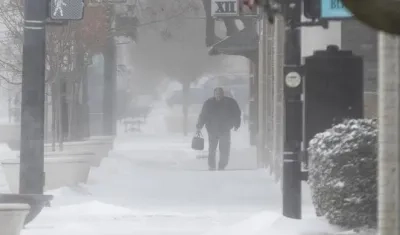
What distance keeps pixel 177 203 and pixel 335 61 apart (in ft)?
12.3

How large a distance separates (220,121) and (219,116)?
0.73ft

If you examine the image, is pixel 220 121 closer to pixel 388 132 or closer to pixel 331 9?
pixel 331 9

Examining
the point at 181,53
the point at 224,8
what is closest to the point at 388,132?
the point at 224,8

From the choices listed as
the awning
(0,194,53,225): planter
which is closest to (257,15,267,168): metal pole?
the awning

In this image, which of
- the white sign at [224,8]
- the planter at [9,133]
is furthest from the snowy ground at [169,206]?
the planter at [9,133]

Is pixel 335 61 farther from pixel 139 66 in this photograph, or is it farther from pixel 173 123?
pixel 139 66

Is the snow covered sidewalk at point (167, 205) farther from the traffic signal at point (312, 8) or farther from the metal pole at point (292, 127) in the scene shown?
the traffic signal at point (312, 8)

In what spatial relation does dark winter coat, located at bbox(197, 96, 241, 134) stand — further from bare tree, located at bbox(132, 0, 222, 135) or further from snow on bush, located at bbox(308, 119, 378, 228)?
bare tree, located at bbox(132, 0, 222, 135)

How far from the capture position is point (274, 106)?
15766 millimetres

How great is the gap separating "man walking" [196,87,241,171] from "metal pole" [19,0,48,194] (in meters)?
8.33

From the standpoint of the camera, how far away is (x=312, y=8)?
29.6 feet

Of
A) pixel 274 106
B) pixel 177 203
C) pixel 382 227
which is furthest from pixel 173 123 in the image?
pixel 382 227

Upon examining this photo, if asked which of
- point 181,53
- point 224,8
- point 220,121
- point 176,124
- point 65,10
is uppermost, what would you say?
point 181,53

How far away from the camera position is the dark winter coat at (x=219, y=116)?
62.3ft
